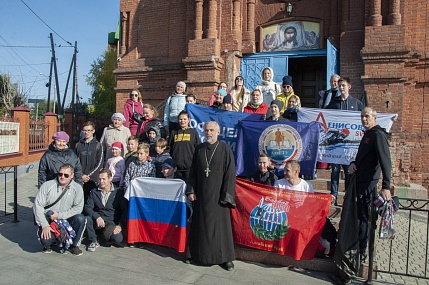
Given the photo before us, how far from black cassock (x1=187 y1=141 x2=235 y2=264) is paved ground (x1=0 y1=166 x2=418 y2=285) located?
227 mm

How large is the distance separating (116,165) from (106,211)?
3.13 ft

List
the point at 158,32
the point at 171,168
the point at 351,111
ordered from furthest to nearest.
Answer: the point at 158,32, the point at 351,111, the point at 171,168

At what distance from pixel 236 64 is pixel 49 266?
28.1ft

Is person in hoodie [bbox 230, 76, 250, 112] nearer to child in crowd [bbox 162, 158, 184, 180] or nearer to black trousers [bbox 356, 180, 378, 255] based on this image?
child in crowd [bbox 162, 158, 184, 180]

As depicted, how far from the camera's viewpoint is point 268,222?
508 centimetres

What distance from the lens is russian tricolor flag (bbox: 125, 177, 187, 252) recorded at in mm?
5430

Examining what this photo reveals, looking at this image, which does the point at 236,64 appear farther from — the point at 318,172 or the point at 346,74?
the point at 318,172

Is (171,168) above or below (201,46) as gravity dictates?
below

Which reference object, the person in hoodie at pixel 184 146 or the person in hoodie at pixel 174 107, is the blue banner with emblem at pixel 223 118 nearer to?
the person in hoodie at pixel 174 107

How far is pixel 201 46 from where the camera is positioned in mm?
11594

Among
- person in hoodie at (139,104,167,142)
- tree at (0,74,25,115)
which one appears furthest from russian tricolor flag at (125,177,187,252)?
tree at (0,74,25,115)

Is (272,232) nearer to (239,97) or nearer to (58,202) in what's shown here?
(58,202)

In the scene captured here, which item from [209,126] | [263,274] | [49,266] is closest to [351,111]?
[209,126]

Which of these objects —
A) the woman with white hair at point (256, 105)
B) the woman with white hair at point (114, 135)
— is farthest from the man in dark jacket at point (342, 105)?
the woman with white hair at point (114, 135)
